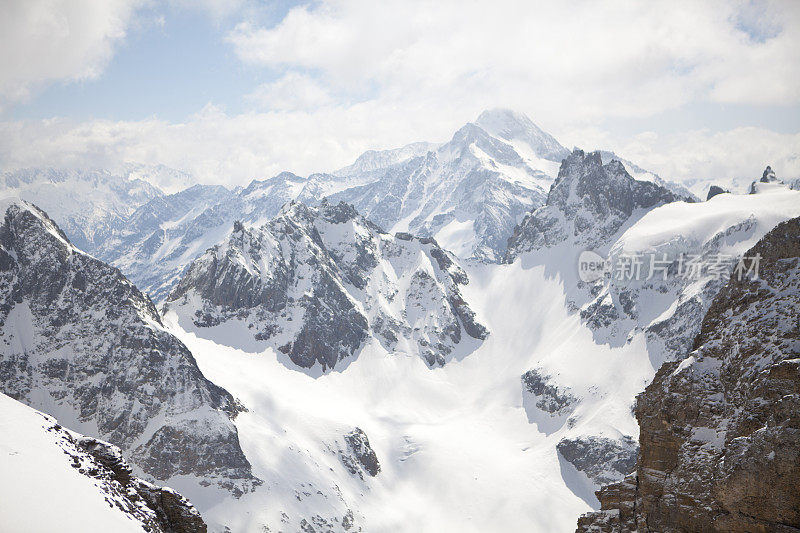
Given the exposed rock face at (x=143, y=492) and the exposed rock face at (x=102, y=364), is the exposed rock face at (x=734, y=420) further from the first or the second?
the exposed rock face at (x=102, y=364)

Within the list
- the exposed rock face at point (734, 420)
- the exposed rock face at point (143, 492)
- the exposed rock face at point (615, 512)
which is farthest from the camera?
the exposed rock face at point (143, 492)

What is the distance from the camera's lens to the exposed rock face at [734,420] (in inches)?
1004

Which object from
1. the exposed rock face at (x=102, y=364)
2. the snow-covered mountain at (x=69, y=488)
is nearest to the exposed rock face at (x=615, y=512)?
the snow-covered mountain at (x=69, y=488)

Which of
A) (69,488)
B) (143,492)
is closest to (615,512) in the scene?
(143,492)

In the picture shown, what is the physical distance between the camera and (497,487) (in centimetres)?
19975

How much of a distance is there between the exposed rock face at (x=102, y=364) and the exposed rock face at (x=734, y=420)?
149m

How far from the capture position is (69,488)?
98.4 feet

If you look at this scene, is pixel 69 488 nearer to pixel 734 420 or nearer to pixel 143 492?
pixel 143 492

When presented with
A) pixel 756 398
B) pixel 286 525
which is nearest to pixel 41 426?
pixel 756 398

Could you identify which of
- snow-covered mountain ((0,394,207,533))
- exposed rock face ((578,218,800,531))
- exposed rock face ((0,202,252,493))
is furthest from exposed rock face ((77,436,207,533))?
exposed rock face ((0,202,252,493))

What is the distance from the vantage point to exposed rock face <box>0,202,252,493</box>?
162 meters

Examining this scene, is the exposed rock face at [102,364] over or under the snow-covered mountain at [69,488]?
over

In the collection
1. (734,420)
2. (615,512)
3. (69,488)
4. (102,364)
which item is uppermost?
(102,364)

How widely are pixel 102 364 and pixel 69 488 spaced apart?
161m
